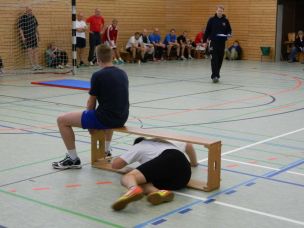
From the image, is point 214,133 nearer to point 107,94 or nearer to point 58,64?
point 107,94

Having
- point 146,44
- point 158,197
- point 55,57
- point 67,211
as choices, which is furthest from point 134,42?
point 67,211

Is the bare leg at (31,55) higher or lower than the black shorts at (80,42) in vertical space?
lower

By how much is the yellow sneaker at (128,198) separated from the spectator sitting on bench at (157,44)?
16.3m

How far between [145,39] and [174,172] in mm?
15548

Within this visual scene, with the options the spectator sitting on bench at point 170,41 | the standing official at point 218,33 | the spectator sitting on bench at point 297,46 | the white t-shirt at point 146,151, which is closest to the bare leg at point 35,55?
the standing official at point 218,33

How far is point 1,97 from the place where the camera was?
10367mm

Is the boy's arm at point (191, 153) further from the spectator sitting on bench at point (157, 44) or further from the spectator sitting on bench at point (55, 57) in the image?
the spectator sitting on bench at point (157, 44)

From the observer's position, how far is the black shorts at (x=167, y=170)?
4477 mm

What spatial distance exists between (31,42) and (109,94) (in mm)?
11262

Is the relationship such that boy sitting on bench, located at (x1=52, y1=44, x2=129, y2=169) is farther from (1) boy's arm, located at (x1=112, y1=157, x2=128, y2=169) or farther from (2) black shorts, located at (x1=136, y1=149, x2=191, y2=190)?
(2) black shorts, located at (x1=136, y1=149, x2=191, y2=190)

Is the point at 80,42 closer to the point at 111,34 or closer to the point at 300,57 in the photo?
the point at 111,34

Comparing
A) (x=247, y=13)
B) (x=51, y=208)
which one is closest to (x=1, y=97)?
(x=51, y=208)

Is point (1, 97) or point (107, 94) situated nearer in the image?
point (107, 94)

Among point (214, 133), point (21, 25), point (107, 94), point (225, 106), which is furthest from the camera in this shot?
point (21, 25)
